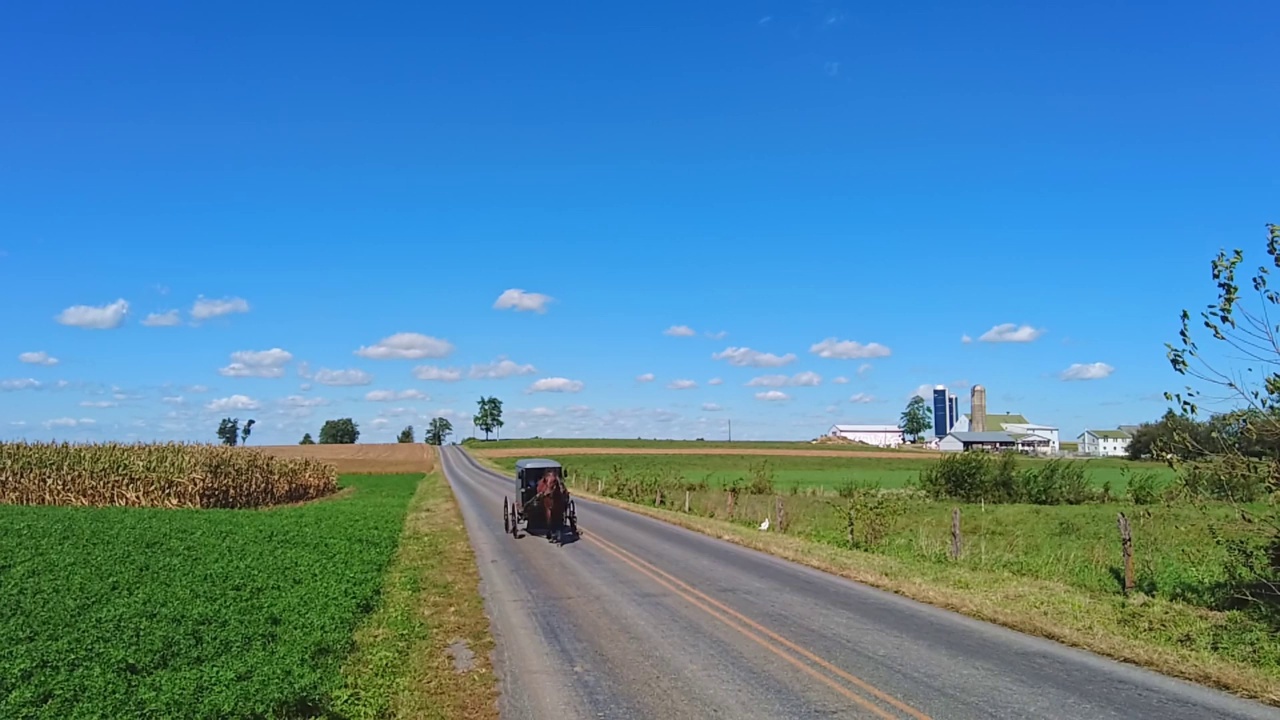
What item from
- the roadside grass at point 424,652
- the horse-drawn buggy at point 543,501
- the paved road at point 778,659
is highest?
the horse-drawn buggy at point 543,501

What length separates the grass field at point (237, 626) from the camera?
324 inches

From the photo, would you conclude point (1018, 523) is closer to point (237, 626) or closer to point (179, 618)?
point (237, 626)

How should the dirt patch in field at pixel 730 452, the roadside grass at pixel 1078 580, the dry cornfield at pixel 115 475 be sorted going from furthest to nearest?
the dirt patch in field at pixel 730 452
the dry cornfield at pixel 115 475
the roadside grass at pixel 1078 580

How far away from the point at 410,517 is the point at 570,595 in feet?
68.6

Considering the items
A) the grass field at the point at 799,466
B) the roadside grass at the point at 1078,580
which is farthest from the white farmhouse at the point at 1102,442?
the roadside grass at the point at 1078,580

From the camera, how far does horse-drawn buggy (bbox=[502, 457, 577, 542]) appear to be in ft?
78.9

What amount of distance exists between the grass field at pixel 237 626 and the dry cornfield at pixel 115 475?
58.7 ft

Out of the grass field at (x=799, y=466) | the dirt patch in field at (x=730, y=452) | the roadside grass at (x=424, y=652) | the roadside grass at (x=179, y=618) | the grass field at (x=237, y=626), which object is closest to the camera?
the roadside grass at (x=179, y=618)

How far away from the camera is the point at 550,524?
2397 cm

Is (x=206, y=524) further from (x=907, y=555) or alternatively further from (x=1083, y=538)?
(x=1083, y=538)

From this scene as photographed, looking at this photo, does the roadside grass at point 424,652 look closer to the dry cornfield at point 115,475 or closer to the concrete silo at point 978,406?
the dry cornfield at point 115,475

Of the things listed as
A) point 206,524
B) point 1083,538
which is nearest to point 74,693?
point 206,524

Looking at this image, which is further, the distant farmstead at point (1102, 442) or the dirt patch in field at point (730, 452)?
the distant farmstead at point (1102, 442)

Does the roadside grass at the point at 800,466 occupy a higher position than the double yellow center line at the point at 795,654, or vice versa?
the roadside grass at the point at 800,466
